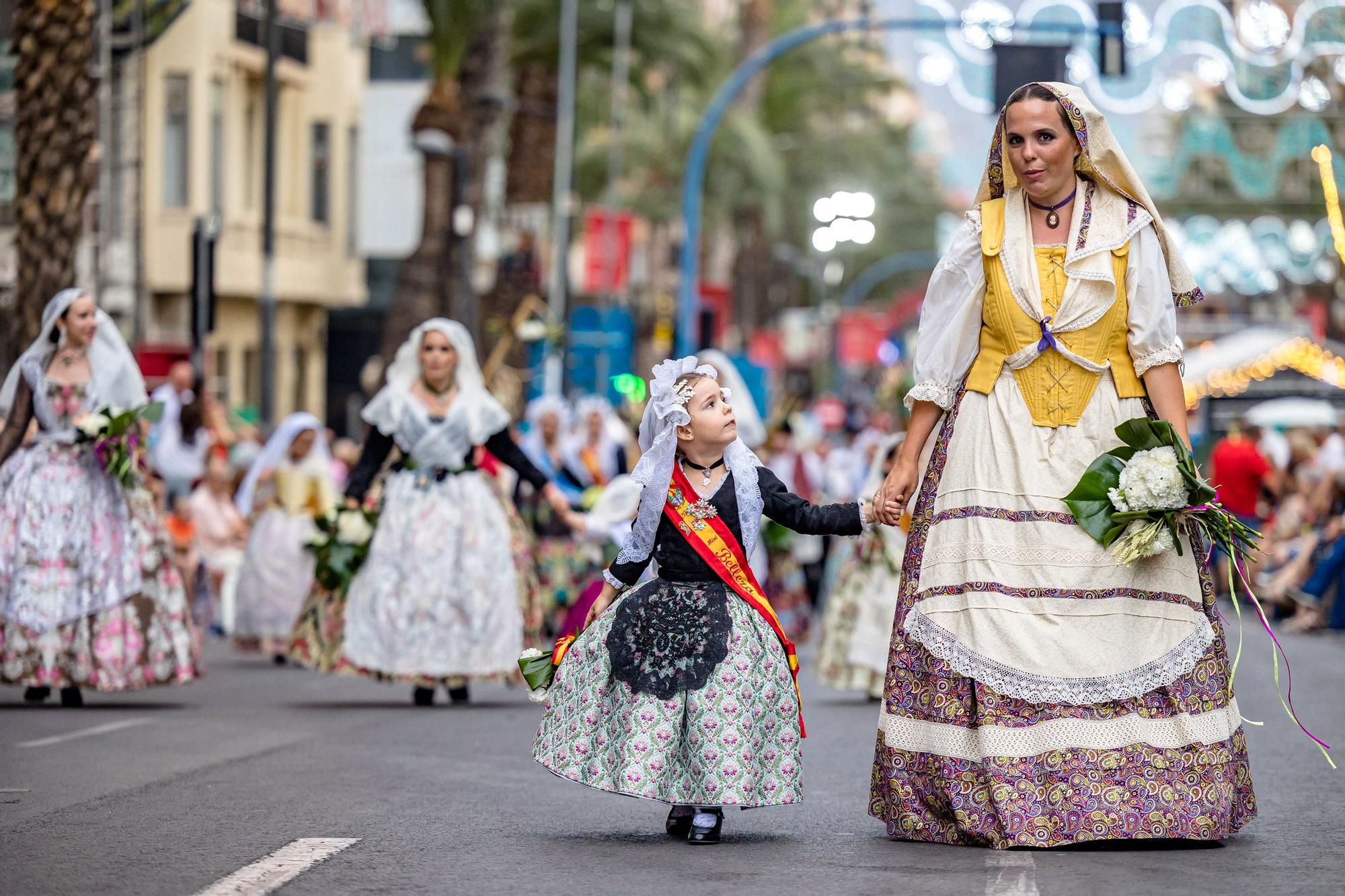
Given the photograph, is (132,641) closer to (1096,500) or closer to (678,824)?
(678,824)

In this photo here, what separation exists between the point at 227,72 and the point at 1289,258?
1288 inches

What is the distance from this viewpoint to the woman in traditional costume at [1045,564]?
7.12m

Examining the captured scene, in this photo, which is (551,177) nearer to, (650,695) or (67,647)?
(67,647)

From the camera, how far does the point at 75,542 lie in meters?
12.3

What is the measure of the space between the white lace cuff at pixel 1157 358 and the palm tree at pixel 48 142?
12.4 m

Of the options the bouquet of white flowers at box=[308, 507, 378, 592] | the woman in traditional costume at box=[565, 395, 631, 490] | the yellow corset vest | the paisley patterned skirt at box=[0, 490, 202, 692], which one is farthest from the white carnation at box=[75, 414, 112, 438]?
the woman in traditional costume at box=[565, 395, 631, 490]

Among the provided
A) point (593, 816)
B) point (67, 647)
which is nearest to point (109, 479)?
point (67, 647)

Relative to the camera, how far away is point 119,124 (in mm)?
31047

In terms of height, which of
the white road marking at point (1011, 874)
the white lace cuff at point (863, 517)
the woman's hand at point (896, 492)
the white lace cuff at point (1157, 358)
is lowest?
the white road marking at point (1011, 874)

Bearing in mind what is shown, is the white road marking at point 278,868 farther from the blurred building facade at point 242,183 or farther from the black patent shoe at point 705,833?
the blurred building facade at point 242,183

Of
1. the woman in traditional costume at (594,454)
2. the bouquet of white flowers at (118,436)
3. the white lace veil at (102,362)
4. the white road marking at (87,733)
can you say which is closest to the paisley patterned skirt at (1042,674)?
the white road marking at (87,733)

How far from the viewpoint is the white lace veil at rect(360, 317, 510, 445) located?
42.2ft

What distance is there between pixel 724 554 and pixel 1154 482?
4.47 feet

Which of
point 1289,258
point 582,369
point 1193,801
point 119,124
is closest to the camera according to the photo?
point 1193,801
